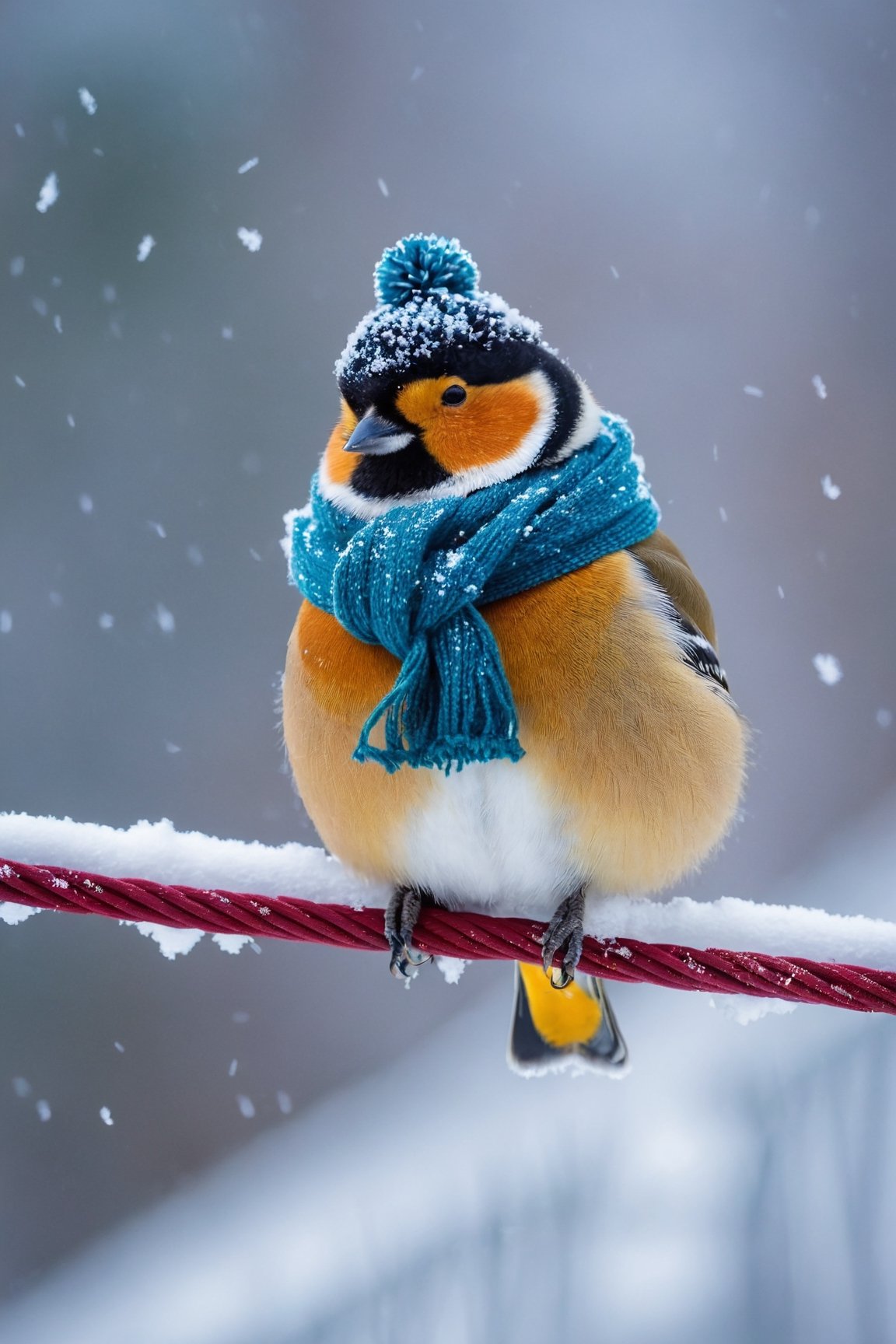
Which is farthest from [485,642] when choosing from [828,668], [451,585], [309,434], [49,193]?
[49,193]

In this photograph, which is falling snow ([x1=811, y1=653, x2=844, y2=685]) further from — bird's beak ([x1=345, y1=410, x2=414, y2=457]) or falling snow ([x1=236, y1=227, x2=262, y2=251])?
bird's beak ([x1=345, y1=410, x2=414, y2=457])

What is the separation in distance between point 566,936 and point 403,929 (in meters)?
0.25

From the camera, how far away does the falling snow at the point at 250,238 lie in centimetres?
554

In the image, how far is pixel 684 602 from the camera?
2146mm

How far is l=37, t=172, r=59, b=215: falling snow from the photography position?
5.60 metres

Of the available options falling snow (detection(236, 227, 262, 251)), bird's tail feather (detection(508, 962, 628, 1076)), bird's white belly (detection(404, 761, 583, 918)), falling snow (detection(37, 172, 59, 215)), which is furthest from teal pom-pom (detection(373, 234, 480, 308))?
falling snow (detection(37, 172, 59, 215))

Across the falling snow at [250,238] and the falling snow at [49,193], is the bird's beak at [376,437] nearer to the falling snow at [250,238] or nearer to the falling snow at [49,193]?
the falling snow at [250,238]

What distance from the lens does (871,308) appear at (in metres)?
6.43

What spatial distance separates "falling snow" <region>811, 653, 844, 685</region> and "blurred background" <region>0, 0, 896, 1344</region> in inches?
0.9

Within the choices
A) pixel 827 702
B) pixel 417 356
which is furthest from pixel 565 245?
pixel 417 356

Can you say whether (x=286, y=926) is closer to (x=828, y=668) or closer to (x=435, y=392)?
(x=435, y=392)

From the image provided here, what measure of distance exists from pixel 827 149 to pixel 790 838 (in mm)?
3593

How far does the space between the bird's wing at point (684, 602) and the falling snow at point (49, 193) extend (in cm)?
438

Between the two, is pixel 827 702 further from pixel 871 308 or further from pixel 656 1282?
pixel 656 1282
